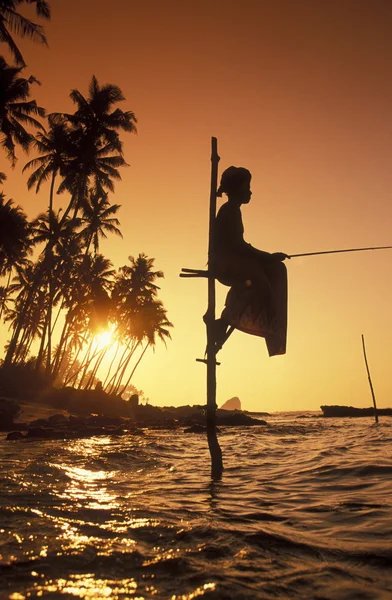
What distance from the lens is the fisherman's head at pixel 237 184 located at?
6.10 m

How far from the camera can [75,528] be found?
275cm

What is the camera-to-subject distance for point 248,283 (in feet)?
18.8

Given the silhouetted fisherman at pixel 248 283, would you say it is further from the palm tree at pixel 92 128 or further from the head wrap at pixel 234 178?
the palm tree at pixel 92 128

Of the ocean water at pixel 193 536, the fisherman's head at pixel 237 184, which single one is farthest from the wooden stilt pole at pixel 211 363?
the ocean water at pixel 193 536

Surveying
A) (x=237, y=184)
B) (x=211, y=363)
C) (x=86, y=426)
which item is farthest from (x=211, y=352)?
(x=86, y=426)

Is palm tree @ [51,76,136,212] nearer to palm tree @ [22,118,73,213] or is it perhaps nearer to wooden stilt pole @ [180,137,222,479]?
palm tree @ [22,118,73,213]

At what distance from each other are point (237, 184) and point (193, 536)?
15.5 feet

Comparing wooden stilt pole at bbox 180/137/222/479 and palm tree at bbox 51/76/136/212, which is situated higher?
palm tree at bbox 51/76/136/212

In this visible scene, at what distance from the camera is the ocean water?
6.12 feet

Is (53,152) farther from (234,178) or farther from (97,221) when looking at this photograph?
(234,178)

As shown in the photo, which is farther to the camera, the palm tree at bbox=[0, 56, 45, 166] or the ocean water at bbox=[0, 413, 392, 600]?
the palm tree at bbox=[0, 56, 45, 166]

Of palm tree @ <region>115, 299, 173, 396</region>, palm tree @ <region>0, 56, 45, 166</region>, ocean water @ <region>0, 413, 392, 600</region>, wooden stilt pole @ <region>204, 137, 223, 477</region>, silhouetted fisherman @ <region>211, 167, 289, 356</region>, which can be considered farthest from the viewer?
palm tree @ <region>115, 299, 173, 396</region>

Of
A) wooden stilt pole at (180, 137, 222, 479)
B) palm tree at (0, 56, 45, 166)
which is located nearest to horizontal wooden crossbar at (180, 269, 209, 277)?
wooden stilt pole at (180, 137, 222, 479)

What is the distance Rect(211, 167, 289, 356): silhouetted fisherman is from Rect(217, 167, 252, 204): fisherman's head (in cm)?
3
